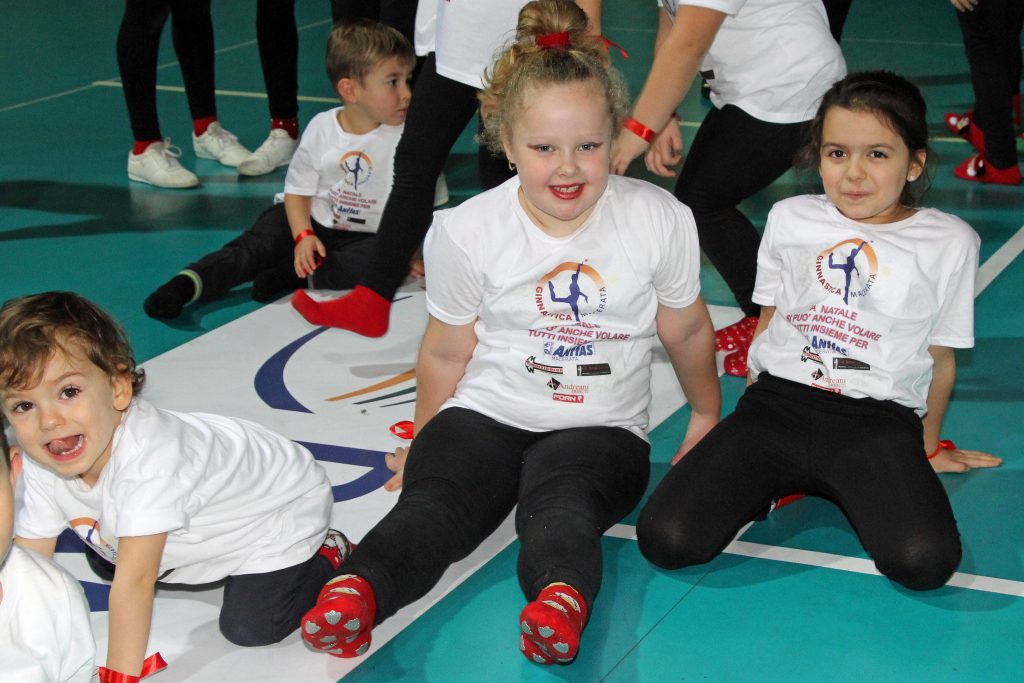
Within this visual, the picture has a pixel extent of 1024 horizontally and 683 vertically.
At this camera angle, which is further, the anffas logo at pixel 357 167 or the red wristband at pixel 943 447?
the anffas logo at pixel 357 167

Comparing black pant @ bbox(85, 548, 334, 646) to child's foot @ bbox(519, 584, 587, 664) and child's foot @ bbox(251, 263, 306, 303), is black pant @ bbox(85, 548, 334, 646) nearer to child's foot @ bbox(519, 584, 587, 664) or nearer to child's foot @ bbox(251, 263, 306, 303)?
child's foot @ bbox(519, 584, 587, 664)

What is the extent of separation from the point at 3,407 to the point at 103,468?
→ 0.18 metres

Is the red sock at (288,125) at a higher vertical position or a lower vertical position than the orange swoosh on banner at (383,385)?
higher

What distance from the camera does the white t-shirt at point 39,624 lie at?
1706mm

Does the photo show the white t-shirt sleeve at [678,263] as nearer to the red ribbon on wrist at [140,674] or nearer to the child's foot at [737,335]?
the child's foot at [737,335]

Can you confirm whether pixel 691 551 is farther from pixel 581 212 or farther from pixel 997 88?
pixel 997 88

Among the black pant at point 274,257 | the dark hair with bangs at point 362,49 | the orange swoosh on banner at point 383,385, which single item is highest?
the dark hair with bangs at point 362,49

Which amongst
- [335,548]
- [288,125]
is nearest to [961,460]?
[335,548]

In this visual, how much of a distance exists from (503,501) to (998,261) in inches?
89.6

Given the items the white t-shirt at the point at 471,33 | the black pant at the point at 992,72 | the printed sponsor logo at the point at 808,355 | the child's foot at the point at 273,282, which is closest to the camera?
the printed sponsor logo at the point at 808,355

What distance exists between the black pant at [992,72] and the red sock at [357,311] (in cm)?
244

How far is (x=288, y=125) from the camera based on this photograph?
5371 millimetres

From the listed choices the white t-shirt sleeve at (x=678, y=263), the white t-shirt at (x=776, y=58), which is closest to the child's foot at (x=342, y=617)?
the white t-shirt sleeve at (x=678, y=263)

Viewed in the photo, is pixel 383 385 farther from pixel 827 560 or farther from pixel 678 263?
pixel 827 560
